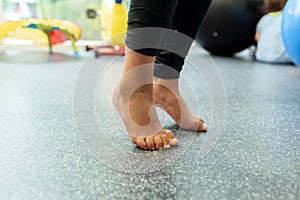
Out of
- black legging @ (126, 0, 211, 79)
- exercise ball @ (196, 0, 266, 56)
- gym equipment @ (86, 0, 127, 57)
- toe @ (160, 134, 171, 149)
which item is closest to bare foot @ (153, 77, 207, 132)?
black legging @ (126, 0, 211, 79)

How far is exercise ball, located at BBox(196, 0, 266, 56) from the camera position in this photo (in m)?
2.35

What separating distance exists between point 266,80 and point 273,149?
102 centimetres

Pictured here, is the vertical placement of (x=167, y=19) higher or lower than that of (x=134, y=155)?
higher

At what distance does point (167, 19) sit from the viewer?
62cm

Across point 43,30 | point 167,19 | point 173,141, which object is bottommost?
point 43,30

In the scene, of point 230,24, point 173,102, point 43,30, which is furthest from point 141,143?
point 43,30

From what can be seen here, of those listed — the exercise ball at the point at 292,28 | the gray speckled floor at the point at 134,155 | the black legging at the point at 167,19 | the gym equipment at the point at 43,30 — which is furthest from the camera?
the gym equipment at the point at 43,30

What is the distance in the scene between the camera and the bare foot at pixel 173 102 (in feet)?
2.56

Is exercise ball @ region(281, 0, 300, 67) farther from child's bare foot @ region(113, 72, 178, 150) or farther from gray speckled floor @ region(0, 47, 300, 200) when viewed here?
child's bare foot @ region(113, 72, 178, 150)

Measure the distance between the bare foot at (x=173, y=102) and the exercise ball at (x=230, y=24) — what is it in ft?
5.48

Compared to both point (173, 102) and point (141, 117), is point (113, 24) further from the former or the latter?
point (141, 117)

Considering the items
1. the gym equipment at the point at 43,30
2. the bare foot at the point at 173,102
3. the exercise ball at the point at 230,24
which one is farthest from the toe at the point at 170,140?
the gym equipment at the point at 43,30

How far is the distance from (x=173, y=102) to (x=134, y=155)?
0.20 m

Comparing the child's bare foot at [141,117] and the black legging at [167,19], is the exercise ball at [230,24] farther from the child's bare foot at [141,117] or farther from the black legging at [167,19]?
the child's bare foot at [141,117]
